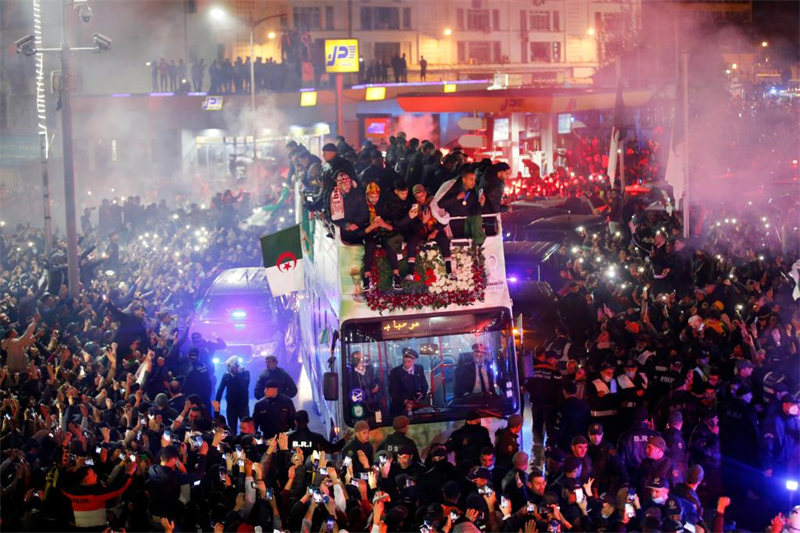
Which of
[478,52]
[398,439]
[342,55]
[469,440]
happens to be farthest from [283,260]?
[478,52]

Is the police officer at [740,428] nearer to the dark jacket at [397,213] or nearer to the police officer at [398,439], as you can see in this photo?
the police officer at [398,439]

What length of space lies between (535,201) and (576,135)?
15.0m

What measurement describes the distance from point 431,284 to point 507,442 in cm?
177

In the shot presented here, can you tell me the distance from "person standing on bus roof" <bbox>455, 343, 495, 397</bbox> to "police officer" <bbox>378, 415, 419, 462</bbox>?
735 mm

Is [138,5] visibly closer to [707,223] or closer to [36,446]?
[707,223]

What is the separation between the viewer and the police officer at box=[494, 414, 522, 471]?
1023 cm

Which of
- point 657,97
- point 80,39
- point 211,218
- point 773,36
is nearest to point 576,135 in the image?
point 657,97

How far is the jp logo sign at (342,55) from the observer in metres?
29.6

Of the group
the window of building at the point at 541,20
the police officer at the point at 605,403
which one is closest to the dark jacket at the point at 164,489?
the police officer at the point at 605,403

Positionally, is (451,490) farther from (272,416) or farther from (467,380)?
(272,416)

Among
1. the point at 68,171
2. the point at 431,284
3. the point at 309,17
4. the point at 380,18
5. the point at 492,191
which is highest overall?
the point at 380,18

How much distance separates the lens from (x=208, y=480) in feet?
29.8

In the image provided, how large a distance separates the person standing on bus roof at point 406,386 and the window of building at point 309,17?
54371 mm

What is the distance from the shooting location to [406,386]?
10.6 meters
